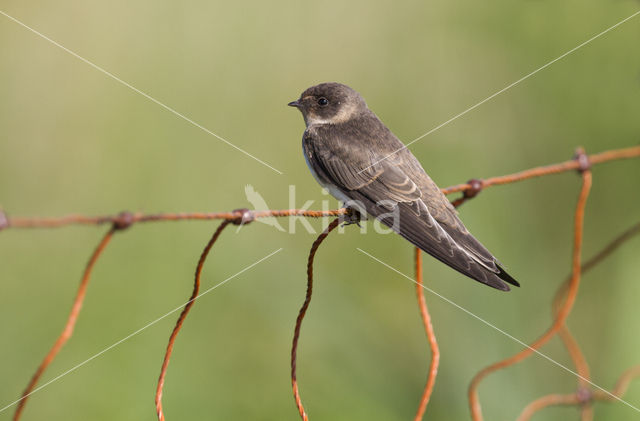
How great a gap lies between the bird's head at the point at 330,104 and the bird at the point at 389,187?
1.0 inches

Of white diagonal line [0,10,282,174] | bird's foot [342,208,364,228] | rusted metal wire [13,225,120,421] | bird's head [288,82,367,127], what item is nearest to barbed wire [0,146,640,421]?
rusted metal wire [13,225,120,421]

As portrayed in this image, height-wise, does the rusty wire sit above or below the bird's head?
below

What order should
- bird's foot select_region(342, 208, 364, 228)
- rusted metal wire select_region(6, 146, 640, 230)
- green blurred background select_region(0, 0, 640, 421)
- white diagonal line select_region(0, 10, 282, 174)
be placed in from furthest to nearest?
white diagonal line select_region(0, 10, 282, 174)
green blurred background select_region(0, 0, 640, 421)
bird's foot select_region(342, 208, 364, 228)
rusted metal wire select_region(6, 146, 640, 230)

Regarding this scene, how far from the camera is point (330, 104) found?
10.3 feet

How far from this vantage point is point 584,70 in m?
4.17

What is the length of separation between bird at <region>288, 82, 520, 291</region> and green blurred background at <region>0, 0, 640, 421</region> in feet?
2.09

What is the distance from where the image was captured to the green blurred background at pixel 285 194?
3.01m

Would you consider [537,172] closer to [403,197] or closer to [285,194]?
[403,197]

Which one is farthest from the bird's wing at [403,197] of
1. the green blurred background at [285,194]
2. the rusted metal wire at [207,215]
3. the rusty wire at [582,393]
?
the green blurred background at [285,194]

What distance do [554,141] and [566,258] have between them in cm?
73

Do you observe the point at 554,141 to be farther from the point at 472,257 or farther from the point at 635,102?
the point at 472,257

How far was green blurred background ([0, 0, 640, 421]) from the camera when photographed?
3.01 metres

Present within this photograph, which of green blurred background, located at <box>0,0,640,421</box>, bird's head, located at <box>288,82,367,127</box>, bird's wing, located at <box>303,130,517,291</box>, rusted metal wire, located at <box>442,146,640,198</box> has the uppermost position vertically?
rusted metal wire, located at <box>442,146,640,198</box>

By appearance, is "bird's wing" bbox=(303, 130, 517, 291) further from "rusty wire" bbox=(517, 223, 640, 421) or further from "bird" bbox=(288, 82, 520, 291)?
"rusty wire" bbox=(517, 223, 640, 421)
